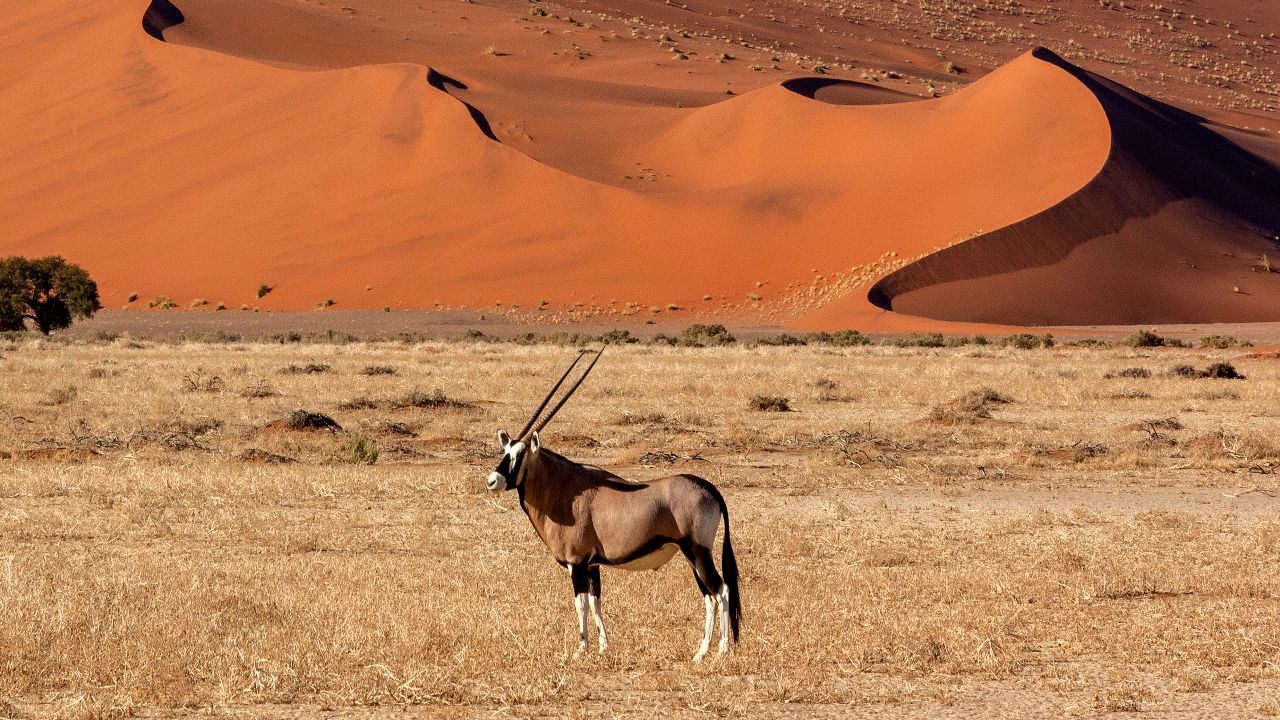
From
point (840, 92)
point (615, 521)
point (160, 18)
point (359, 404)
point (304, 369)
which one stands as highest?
point (160, 18)

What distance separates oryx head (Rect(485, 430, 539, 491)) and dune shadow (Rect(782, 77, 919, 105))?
61.4m

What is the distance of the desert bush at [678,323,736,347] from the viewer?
41438 millimetres

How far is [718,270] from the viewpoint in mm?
56281

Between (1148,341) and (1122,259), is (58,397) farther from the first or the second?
(1122,259)

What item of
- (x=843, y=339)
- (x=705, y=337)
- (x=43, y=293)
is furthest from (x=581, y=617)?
(x=43, y=293)

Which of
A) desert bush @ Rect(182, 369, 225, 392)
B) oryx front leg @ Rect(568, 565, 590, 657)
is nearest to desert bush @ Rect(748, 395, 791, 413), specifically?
desert bush @ Rect(182, 369, 225, 392)

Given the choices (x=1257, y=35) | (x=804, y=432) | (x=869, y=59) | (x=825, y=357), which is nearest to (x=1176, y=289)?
(x=825, y=357)

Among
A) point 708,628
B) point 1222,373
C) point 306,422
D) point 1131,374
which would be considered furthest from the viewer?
point 1131,374

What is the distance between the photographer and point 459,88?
70.2 m

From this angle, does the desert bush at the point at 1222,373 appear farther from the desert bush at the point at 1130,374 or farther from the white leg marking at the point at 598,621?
the white leg marking at the point at 598,621

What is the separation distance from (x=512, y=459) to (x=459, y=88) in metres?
65.8

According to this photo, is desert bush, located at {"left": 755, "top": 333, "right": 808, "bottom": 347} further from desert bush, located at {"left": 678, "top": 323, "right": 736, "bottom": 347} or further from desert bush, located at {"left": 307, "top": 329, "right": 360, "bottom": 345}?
desert bush, located at {"left": 307, "top": 329, "right": 360, "bottom": 345}

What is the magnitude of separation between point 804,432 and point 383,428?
203 inches

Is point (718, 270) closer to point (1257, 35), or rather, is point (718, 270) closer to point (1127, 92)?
point (1127, 92)
